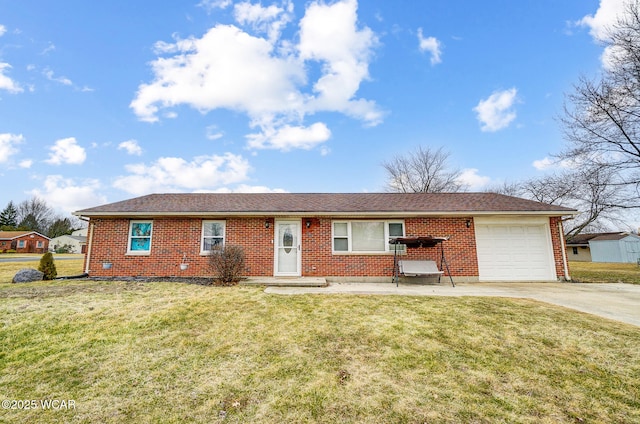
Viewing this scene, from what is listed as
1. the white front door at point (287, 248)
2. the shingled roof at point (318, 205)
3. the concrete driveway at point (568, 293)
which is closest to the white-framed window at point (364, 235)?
the shingled roof at point (318, 205)

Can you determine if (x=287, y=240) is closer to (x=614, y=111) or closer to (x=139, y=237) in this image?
(x=139, y=237)

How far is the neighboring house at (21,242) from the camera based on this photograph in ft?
140

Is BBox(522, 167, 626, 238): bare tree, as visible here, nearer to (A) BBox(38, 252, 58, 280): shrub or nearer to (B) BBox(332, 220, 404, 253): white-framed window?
(B) BBox(332, 220, 404, 253): white-framed window

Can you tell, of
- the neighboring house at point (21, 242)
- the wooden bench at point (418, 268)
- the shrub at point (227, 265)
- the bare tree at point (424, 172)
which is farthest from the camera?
the neighboring house at point (21, 242)

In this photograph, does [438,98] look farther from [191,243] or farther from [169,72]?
[191,243]

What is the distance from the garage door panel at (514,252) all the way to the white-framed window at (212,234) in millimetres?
9733

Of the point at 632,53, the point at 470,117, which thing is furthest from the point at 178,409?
the point at 632,53

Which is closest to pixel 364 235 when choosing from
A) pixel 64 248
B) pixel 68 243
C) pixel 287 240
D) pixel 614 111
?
pixel 287 240

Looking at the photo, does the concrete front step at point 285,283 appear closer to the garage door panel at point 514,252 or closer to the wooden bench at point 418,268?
the wooden bench at point 418,268

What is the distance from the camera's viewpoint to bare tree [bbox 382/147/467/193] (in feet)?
87.3

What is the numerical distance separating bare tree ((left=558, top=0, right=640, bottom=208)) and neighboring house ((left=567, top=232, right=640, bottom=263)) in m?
21.9

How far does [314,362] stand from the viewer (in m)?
3.55

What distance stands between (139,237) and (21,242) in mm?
54966

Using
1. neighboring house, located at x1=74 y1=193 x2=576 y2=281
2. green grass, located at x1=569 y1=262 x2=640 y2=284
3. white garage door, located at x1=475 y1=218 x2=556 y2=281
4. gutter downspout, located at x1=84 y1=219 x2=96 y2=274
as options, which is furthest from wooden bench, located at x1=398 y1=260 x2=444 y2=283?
gutter downspout, located at x1=84 y1=219 x2=96 y2=274
